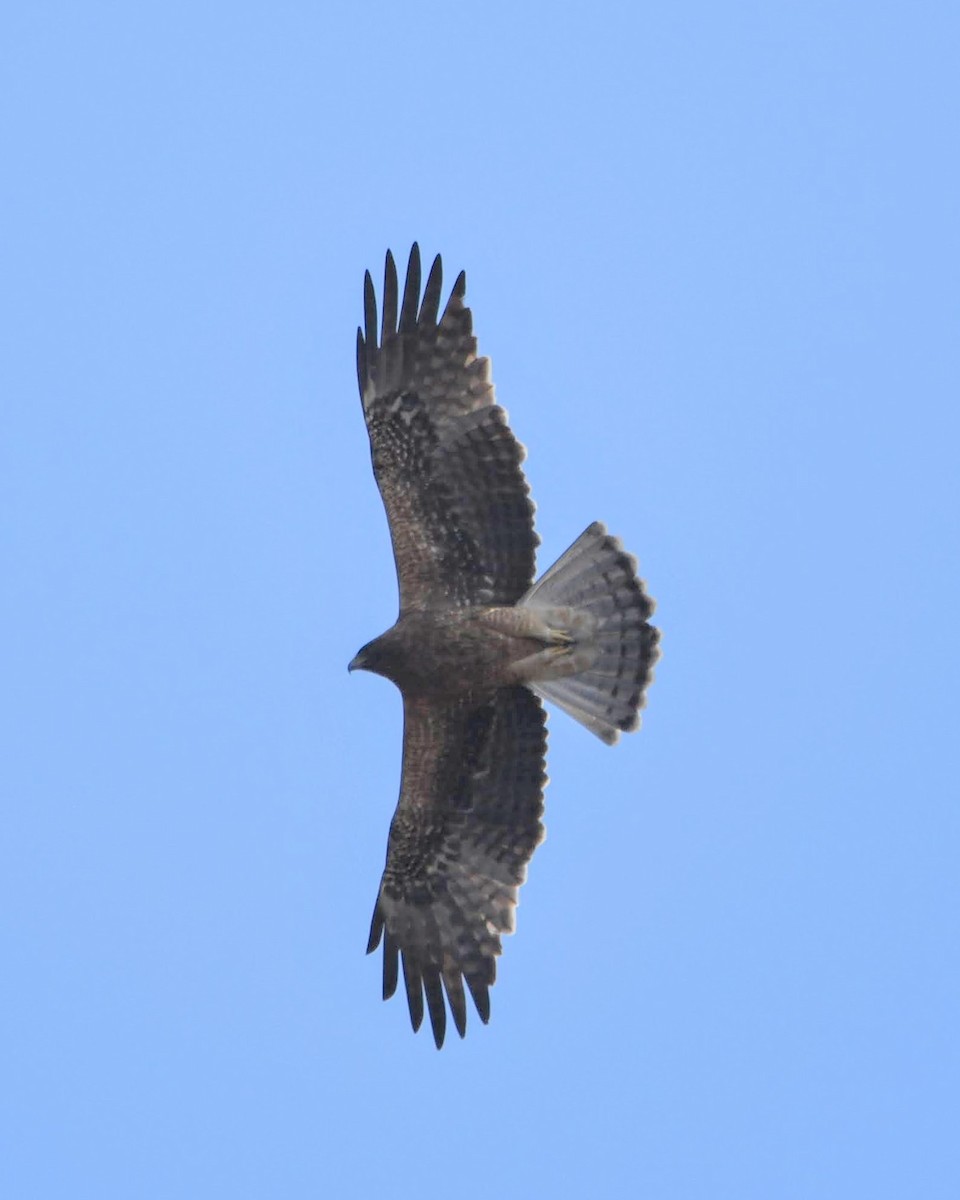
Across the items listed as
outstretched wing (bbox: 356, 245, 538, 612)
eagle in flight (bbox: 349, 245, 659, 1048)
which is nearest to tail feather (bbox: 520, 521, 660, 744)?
eagle in flight (bbox: 349, 245, 659, 1048)

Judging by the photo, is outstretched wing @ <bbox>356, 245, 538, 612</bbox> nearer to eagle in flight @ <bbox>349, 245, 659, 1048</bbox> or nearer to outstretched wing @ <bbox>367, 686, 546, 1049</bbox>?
eagle in flight @ <bbox>349, 245, 659, 1048</bbox>

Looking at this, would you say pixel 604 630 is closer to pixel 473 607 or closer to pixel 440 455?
pixel 473 607

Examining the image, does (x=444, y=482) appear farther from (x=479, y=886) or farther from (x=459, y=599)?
(x=479, y=886)

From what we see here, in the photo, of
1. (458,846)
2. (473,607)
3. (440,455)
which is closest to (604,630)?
(473,607)

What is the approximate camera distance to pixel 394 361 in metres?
14.3

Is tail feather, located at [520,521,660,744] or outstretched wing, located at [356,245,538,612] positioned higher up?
outstretched wing, located at [356,245,538,612]

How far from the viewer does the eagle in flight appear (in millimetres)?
14094

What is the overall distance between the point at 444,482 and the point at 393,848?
7.35 feet

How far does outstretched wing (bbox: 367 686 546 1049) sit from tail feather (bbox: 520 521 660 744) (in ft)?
1.04

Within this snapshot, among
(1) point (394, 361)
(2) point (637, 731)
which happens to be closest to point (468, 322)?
(1) point (394, 361)

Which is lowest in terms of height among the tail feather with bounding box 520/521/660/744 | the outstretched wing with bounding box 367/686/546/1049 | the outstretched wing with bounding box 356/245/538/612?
the outstretched wing with bounding box 367/686/546/1049

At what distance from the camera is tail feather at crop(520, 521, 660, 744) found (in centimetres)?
1409

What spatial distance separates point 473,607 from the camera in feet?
46.5

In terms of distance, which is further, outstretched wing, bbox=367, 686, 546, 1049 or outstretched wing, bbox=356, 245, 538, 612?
outstretched wing, bbox=367, 686, 546, 1049
